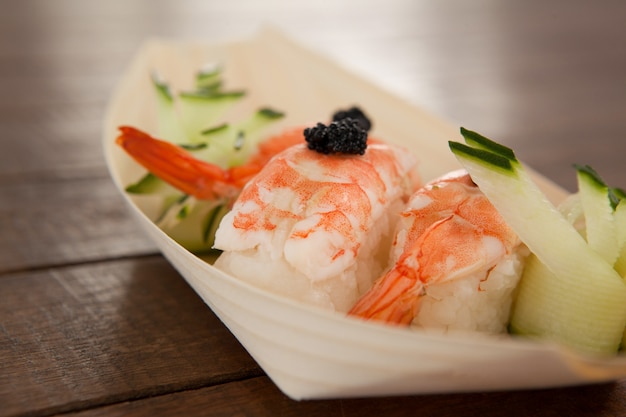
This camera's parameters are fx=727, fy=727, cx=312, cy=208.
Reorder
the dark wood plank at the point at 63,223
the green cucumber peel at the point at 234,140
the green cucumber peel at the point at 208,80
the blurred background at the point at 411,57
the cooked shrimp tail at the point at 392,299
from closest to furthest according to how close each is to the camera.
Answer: the cooked shrimp tail at the point at 392,299
the dark wood plank at the point at 63,223
the green cucumber peel at the point at 234,140
the green cucumber peel at the point at 208,80
the blurred background at the point at 411,57

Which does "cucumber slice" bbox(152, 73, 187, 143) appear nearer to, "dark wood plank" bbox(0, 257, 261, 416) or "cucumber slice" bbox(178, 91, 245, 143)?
"cucumber slice" bbox(178, 91, 245, 143)

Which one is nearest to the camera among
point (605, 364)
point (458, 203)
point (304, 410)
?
point (605, 364)

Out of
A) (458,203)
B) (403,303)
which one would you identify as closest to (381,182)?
(458,203)

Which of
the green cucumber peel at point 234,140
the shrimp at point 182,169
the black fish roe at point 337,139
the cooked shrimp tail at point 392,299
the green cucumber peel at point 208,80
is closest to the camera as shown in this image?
the cooked shrimp tail at point 392,299

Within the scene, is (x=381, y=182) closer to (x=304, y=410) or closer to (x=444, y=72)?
(x=304, y=410)

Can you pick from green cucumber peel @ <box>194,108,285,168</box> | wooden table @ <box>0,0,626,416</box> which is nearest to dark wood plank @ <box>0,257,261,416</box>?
wooden table @ <box>0,0,626,416</box>

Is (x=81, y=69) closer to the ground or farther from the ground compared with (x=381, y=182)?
closer to the ground

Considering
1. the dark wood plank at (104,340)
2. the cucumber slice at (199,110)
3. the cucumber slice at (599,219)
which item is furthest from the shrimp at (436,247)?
the cucumber slice at (199,110)

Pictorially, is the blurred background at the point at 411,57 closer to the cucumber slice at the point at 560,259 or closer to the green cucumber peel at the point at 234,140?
the green cucumber peel at the point at 234,140
